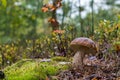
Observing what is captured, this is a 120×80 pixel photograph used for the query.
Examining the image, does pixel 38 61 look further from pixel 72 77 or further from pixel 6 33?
pixel 6 33

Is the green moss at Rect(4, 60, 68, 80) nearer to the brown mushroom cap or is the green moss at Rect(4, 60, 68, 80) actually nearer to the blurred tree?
the brown mushroom cap

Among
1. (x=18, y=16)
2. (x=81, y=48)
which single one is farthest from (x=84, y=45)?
(x=18, y=16)

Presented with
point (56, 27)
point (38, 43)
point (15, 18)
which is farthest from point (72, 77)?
point (15, 18)

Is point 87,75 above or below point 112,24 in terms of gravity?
below

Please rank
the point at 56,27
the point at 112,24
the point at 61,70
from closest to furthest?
the point at 61,70, the point at 112,24, the point at 56,27

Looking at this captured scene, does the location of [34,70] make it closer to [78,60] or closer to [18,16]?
[78,60]

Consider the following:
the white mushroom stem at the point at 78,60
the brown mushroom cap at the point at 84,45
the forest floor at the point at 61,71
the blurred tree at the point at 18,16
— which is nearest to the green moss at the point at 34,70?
the forest floor at the point at 61,71

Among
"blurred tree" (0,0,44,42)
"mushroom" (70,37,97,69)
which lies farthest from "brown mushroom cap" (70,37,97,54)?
"blurred tree" (0,0,44,42)

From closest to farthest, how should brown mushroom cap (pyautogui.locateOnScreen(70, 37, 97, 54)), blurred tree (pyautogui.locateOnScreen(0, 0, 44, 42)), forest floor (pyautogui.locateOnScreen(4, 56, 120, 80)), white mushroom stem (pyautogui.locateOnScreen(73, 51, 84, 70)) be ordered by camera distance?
forest floor (pyautogui.locateOnScreen(4, 56, 120, 80)), brown mushroom cap (pyautogui.locateOnScreen(70, 37, 97, 54)), white mushroom stem (pyautogui.locateOnScreen(73, 51, 84, 70)), blurred tree (pyautogui.locateOnScreen(0, 0, 44, 42))
